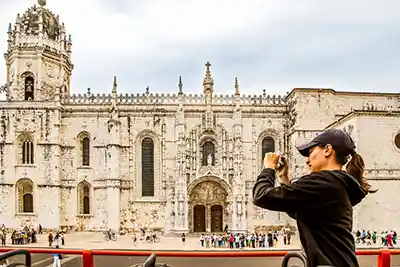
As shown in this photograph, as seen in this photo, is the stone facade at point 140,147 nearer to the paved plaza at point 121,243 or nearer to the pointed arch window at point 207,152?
the pointed arch window at point 207,152

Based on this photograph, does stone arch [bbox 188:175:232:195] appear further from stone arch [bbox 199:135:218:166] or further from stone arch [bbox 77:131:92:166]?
stone arch [bbox 77:131:92:166]

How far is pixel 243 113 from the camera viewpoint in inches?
1460

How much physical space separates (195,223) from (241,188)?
4938 mm

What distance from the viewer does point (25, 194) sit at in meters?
35.8

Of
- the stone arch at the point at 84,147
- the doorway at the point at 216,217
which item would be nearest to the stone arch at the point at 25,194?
the stone arch at the point at 84,147

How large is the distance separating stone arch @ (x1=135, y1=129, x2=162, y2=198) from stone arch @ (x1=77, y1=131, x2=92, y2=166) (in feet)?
13.6

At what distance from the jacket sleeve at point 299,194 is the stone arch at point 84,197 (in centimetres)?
3499

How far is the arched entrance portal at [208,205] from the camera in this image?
119ft

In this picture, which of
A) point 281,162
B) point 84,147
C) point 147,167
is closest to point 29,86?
point 84,147

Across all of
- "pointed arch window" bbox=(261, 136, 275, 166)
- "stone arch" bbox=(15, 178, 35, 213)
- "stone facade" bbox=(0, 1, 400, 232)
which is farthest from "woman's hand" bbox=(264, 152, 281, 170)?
"stone arch" bbox=(15, 178, 35, 213)

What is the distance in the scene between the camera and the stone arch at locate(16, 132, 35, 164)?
35.7m

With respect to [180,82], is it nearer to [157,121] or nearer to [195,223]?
[157,121]

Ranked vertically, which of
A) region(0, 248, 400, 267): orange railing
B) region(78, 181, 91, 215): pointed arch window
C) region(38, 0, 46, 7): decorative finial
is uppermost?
region(38, 0, 46, 7): decorative finial

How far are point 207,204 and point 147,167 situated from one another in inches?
233
